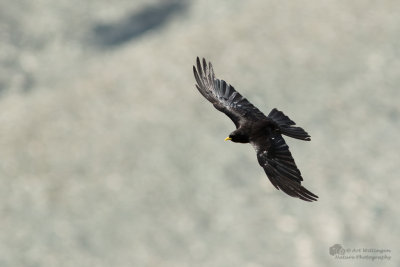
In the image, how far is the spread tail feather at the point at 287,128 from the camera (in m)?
18.2

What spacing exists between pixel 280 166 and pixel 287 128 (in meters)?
1.53

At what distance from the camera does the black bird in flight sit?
16781 mm

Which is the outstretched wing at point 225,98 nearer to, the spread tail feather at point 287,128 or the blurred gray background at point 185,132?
the spread tail feather at point 287,128

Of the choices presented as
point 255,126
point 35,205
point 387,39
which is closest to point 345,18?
point 387,39

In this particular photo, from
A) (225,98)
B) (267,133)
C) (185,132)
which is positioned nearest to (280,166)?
(267,133)

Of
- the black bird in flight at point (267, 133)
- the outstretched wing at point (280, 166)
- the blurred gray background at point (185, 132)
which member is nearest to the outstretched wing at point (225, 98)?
the black bird in flight at point (267, 133)

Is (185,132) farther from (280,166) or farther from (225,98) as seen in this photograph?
(280,166)

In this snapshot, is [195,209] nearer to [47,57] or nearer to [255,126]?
[47,57]

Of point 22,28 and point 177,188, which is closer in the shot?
point 177,188

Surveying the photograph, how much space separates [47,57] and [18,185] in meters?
12.8

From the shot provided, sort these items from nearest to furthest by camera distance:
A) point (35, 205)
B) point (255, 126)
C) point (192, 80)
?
1. point (255, 126)
2. point (35, 205)
3. point (192, 80)

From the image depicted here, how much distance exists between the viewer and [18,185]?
1740 inches

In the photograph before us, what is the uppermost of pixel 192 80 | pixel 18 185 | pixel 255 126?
pixel 192 80

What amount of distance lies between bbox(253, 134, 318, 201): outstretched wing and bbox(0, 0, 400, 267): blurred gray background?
2501cm
